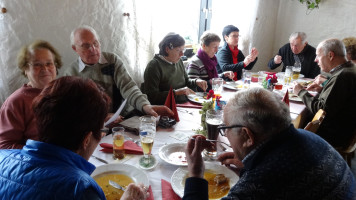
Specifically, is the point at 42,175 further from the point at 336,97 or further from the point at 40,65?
the point at 336,97

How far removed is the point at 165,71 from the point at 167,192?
5.60 ft

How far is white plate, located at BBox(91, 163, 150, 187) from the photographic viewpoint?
1138mm

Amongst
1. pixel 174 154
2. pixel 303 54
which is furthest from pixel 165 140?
pixel 303 54

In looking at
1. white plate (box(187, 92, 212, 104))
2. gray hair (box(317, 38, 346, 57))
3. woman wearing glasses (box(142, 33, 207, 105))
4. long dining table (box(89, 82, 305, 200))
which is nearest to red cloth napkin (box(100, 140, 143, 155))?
long dining table (box(89, 82, 305, 200))

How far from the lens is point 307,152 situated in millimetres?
849

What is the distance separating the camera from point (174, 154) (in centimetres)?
138

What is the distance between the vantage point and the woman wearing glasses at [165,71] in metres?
2.50

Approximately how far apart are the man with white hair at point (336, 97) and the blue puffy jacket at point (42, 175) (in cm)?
196

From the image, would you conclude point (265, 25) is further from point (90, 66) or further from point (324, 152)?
point (324, 152)

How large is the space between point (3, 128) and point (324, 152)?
161 cm

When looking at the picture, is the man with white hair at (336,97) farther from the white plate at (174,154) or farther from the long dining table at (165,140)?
the white plate at (174,154)

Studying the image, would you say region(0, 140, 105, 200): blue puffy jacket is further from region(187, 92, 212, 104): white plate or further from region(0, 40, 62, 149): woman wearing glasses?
region(187, 92, 212, 104): white plate

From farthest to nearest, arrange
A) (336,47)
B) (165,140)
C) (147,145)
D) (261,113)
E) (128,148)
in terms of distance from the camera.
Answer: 1. (336,47)
2. (165,140)
3. (128,148)
4. (147,145)
5. (261,113)

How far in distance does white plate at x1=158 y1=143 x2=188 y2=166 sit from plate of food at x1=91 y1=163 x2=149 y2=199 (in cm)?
18
